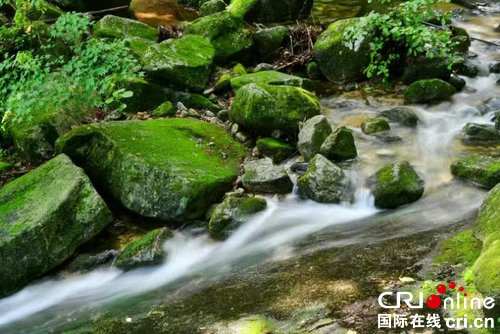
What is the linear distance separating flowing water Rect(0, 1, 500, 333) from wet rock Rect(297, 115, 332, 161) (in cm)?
54

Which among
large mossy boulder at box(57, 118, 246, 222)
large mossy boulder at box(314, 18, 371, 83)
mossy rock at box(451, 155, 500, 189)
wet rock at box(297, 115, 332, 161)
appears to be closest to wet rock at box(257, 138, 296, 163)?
wet rock at box(297, 115, 332, 161)

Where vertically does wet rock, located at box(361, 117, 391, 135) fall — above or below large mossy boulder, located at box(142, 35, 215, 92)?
below

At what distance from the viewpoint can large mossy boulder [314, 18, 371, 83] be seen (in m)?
9.03

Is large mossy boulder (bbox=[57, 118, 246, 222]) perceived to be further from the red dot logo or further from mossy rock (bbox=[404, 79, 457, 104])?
mossy rock (bbox=[404, 79, 457, 104])

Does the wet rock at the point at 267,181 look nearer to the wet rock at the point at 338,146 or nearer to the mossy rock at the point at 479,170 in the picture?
the wet rock at the point at 338,146

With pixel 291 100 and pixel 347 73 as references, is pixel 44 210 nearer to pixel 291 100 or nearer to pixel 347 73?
pixel 291 100

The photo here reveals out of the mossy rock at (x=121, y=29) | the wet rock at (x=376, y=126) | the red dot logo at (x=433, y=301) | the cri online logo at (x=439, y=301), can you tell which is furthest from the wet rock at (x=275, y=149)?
the mossy rock at (x=121, y=29)

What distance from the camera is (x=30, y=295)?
511cm

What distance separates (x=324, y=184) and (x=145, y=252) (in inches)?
97.1

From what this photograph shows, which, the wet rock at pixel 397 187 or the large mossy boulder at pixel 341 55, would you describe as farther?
the large mossy boulder at pixel 341 55

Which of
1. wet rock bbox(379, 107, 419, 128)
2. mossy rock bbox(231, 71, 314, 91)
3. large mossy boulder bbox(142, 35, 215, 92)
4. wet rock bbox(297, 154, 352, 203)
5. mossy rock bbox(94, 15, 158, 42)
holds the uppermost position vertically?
mossy rock bbox(94, 15, 158, 42)

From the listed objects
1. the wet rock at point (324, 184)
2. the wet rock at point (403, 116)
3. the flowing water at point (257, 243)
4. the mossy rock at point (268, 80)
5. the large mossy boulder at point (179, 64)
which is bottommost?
the flowing water at point (257, 243)

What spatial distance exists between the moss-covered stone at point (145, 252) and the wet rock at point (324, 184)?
1.98m

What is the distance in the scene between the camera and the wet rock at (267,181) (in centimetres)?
618
